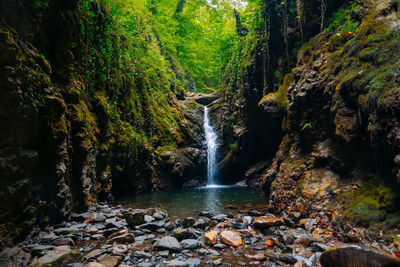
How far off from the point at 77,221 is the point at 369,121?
6.29 meters

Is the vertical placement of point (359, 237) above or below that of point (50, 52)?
below

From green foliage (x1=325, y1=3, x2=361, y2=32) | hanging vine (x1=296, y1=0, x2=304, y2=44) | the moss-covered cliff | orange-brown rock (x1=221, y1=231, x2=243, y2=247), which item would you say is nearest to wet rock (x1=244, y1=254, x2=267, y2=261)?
orange-brown rock (x1=221, y1=231, x2=243, y2=247)

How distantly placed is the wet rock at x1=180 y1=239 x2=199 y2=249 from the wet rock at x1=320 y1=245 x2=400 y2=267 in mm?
1923

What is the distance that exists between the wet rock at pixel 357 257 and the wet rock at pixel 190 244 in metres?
1.92

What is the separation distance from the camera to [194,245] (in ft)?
11.1

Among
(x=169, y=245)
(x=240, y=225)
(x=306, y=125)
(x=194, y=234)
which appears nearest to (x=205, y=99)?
(x=306, y=125)

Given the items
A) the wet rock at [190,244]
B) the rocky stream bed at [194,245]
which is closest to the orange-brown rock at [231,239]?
the rocky stream bed at [194,245]

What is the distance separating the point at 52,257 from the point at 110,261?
0.69 m

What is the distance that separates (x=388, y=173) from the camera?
355 centimetres

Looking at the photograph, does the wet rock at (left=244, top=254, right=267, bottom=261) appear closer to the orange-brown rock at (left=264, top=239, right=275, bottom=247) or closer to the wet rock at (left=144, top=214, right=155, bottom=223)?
the orange-brown rock at (left=264, top=239, right=275, bottom=247)

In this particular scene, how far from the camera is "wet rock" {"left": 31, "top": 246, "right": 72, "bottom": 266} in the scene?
239 cm

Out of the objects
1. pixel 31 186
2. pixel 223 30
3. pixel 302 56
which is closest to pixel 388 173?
pixel 302 56

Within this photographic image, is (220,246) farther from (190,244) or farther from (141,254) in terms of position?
(141,254)

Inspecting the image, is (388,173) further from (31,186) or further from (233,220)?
(31,186)
